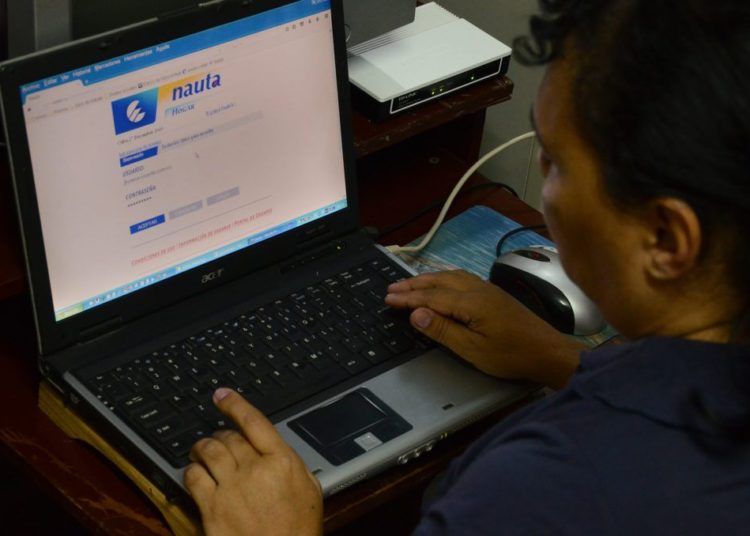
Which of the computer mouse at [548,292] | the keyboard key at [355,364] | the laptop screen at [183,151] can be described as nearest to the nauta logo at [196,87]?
the laptop screen at [183,151]

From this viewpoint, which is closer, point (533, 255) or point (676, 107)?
point (676, 107)

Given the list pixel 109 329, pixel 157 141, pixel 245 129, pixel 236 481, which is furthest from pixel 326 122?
pixel 236 481

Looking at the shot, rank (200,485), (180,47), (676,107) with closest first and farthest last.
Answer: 1. (676,107)
2. (200,485)
3. (180,47)

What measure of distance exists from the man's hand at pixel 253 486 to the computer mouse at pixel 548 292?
1.33 ft

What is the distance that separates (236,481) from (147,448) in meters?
0.09

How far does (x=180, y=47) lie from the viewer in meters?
1.10

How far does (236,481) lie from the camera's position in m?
1.01

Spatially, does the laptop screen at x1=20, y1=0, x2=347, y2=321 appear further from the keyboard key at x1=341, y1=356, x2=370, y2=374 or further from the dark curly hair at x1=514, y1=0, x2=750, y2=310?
the dark curly hair at x1=514, y1=0, x2=750, y2=310

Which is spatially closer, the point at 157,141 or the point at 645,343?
the point at 645,343

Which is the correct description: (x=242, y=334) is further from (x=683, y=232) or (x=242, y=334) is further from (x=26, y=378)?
(x=683, y=232)

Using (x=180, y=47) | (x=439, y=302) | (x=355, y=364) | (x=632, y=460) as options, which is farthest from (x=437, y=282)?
(x=632, y=460)

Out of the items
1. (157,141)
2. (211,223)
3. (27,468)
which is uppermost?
(157,141)

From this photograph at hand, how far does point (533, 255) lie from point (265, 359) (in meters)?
0.37

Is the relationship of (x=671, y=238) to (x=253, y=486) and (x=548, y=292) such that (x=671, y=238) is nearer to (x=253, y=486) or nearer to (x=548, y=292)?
(x=253, y=486)
